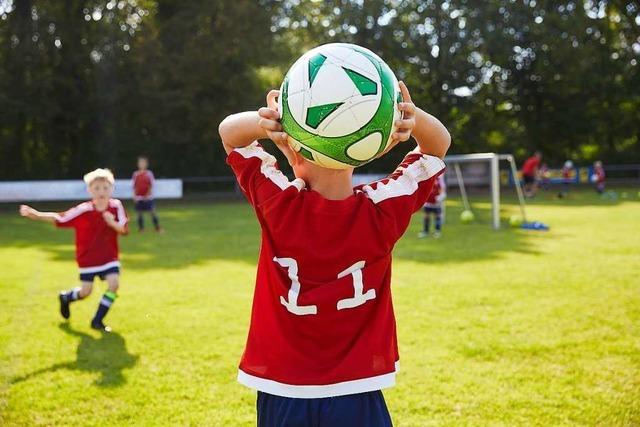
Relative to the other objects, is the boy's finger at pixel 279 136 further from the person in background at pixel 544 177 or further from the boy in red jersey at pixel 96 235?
the person in background at pixel 544 177

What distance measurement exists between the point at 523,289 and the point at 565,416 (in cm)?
430

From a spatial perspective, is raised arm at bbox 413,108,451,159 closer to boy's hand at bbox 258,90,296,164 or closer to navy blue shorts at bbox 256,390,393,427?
boy's hand at bbox 258,90,296,164

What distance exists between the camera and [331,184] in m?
2.26

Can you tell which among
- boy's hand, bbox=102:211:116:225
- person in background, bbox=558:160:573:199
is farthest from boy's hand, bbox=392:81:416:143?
person in background, bbox=558:160:573:199

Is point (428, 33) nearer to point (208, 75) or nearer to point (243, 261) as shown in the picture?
point (208, 75)

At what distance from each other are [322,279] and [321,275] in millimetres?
19

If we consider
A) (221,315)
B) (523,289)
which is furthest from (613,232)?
(221,315)

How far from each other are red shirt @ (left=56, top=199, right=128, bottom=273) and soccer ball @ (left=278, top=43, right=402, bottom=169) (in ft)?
17.6

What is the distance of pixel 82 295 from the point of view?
715 centimetres

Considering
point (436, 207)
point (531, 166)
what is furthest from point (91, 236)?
point (531, 166)

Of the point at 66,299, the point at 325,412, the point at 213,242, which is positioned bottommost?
the point at 213,242

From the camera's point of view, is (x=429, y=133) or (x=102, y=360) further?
(x=102, y=360)

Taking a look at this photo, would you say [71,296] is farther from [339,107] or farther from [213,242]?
[213,242]

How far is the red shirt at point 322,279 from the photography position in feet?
7.21
